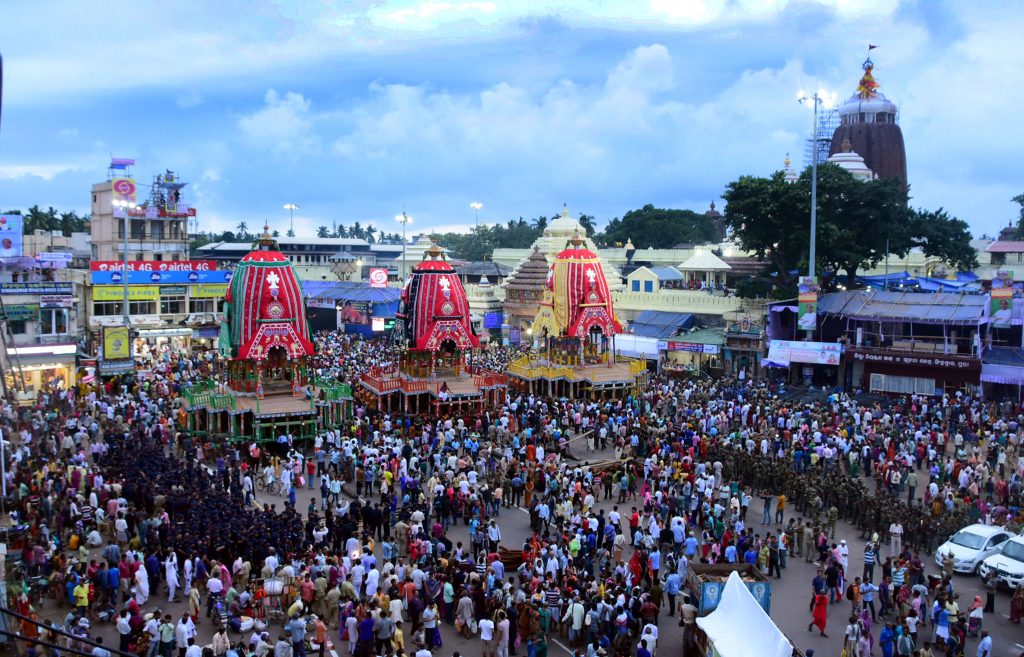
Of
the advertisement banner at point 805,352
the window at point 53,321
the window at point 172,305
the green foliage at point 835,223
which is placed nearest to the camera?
→ the advertisement banner at point 805,352

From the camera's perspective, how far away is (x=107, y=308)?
47406 mm

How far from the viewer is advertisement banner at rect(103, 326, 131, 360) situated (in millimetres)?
37562

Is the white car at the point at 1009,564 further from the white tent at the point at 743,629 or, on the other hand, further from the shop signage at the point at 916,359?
the shop signage at the point at 916,359

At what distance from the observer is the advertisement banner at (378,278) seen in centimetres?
5681

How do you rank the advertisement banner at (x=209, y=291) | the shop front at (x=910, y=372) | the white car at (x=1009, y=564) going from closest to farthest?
the white car at (x=1009, y=564)
the shop front at (x=910, y=372)
the advertisement banner at (x=209, y=291)

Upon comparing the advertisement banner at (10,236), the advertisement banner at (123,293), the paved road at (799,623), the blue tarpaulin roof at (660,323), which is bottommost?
the paved road at (799,623)

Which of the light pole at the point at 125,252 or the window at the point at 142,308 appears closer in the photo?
the light pole at the point at 125,252

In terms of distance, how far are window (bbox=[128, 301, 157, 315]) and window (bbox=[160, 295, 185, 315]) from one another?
1.49 feet

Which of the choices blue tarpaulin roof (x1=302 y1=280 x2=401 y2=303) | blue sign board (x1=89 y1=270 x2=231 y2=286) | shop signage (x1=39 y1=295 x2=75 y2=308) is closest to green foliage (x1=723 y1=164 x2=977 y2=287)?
blue tarpaulin roof (x1=302 y1=280 x2=401 y2=303)

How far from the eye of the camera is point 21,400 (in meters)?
32.7

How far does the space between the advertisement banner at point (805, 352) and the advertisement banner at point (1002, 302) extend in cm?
546

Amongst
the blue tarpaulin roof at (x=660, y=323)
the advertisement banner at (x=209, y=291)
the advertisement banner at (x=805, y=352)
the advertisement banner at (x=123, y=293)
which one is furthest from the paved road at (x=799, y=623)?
the advertisement banner at (x=209, y=291)

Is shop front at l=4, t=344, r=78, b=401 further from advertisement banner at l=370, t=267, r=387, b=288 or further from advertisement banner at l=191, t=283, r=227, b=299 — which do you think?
advertisement banner at l=370, t=267, r=387, b=288

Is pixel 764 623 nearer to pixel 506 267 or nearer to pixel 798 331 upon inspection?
pixel 798 331
